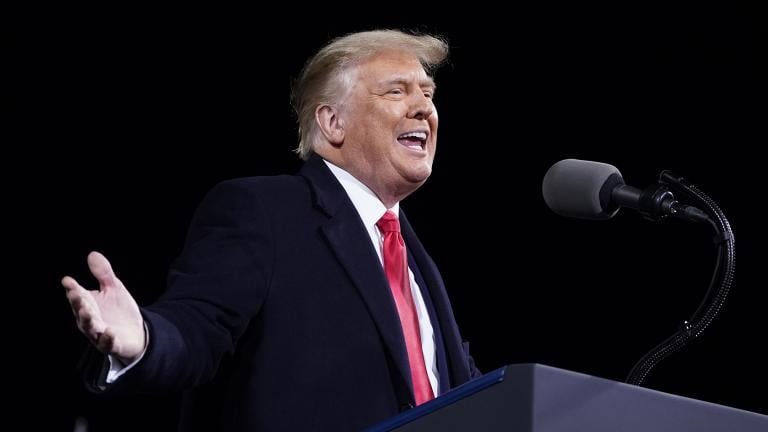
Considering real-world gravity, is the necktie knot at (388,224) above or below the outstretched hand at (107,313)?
below

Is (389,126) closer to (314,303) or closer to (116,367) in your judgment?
(314,303)

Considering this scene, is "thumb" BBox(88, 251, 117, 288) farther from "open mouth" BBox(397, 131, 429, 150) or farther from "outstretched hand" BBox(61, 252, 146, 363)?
"open mouth" BBox(397, 131, 429, 150)

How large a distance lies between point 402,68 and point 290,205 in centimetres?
48

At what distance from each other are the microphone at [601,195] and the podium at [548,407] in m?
0.31

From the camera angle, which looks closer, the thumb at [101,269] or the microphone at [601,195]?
the thumb at [101,269]

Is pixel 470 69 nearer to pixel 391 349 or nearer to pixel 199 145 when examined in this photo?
pixel 199 145

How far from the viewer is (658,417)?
119 centimetres

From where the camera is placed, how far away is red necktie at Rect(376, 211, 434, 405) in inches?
76.7

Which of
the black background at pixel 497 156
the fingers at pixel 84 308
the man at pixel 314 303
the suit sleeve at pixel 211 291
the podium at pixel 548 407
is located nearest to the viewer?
the podium at pixel 548 407

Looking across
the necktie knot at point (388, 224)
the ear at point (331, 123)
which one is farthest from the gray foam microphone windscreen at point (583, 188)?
the ear at point (331, 123)

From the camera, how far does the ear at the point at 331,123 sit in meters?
2.28

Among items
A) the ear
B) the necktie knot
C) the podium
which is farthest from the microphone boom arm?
the ear

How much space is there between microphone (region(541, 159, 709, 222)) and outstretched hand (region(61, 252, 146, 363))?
63 cm

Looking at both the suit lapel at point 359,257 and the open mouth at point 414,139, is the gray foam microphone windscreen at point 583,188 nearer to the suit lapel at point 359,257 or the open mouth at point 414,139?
the suit lapel at point 359,257
